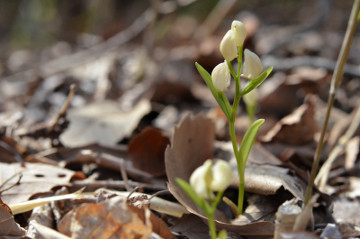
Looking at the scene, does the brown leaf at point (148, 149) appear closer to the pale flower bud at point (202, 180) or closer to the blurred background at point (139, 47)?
the pale flower bud at point (202, 180)

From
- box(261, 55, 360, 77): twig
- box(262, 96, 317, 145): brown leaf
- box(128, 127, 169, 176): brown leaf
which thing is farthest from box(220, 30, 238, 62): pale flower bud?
box(261, 55, 360, 77): twig

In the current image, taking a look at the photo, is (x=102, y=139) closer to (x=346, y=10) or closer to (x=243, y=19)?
(x=243, y=19)

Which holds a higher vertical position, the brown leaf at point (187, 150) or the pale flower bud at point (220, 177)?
the pale flower bud at point (220, 177)

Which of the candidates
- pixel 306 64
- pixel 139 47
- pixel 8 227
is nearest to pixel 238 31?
pixel 8 227

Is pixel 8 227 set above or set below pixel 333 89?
below

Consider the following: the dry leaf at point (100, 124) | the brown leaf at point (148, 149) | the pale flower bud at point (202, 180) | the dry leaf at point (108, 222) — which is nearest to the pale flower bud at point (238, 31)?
the pale flower bud at point (202, 180)

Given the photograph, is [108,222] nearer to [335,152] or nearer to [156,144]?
[156,144]
